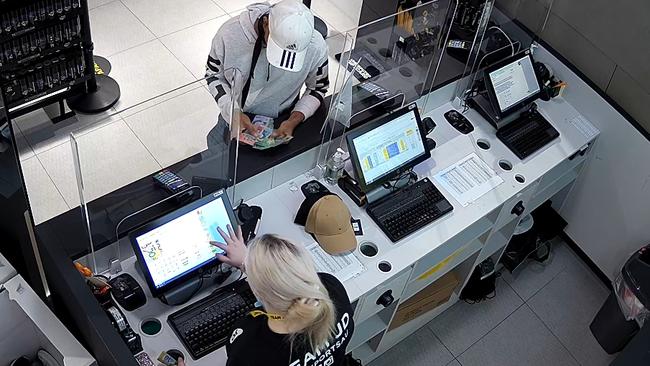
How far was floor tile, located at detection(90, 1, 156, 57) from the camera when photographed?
5.34 metres

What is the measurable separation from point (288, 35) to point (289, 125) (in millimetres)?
504

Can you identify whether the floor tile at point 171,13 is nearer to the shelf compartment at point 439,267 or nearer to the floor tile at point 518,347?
the shelf compartment at point 439,267

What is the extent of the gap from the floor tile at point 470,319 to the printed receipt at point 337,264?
1.17 m

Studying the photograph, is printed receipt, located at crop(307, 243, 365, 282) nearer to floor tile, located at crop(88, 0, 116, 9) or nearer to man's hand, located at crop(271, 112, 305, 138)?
man's hand, located at crop(271, 112, 305, 138)

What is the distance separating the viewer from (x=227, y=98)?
311cm

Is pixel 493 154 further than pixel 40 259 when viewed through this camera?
Yes

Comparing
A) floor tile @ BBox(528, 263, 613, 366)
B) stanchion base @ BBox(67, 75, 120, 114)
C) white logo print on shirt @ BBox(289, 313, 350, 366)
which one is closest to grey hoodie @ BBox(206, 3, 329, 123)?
white logo print on shirt @ BBox(289, 313, 350, 366)

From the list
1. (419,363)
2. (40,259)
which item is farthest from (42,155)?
(419,363)

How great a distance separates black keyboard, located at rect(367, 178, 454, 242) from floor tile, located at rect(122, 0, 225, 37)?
8.66 ft

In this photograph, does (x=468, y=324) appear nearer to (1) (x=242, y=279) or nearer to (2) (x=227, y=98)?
(1) (x=242, y=279)

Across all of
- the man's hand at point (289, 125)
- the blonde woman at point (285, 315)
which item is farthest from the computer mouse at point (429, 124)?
the blonde woman at point (285, 315)

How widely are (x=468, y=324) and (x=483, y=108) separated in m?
1.24

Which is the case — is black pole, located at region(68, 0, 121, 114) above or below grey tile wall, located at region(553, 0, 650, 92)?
below

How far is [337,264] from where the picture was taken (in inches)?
132
